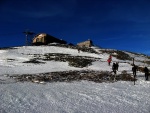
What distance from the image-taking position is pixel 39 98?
21766mm

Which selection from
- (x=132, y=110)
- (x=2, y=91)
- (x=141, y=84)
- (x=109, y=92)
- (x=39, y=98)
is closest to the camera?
(x=132, y=110)

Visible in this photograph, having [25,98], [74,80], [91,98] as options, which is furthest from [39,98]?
[74,80]

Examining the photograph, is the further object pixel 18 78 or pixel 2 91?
pixel 18 78

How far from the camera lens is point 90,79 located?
3450 centimetres

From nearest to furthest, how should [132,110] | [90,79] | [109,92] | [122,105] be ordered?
[132,110] → [122,105] → [109,92] → [90,79]

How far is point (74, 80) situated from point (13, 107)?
15806mm

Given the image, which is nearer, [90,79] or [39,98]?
[39,98]

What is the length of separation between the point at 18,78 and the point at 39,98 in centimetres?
1250

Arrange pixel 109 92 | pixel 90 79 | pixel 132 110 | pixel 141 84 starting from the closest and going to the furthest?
pixel 132 110, pixel 109 92, pixel 141 84, pixel 90 79

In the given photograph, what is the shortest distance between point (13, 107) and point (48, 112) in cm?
288

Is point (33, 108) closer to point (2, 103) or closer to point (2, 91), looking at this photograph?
point (2, 103)

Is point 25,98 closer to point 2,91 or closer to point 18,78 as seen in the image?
point 2,91

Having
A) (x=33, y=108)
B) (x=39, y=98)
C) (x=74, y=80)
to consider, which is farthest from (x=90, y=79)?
(x=33, y=108)

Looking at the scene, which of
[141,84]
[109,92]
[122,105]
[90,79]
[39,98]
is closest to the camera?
[122,105]
